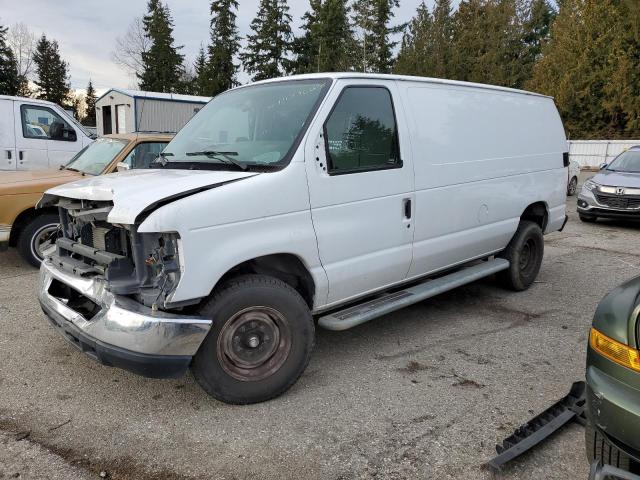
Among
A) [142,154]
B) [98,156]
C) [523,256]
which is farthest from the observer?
[98,156]

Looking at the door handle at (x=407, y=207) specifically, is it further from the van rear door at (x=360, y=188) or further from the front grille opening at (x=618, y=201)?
the front grille opening at (x=618, y=201)

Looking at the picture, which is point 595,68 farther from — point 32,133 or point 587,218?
point 32,133

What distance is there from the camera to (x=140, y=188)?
10.1ft

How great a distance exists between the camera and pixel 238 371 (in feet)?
10.6

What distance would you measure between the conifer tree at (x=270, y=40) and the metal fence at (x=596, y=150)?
25052 mm

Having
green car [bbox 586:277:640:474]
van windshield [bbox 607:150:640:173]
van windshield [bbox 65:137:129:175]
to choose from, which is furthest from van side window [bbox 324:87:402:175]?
van windshield [bbox 607:150:640:173]

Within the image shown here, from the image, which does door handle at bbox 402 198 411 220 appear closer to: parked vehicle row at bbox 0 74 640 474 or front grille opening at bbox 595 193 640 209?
parked vehicle row at bbox 0 74 640 474

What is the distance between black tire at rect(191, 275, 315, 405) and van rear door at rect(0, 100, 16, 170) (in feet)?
25.4

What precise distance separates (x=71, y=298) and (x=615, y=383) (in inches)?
131

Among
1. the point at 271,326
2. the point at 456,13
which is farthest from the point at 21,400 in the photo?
the point at 456,13

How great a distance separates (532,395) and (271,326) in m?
1.84

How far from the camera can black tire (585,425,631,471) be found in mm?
2254

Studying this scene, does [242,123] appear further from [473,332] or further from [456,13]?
[456,13]

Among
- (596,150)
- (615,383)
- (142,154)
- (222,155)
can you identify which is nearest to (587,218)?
(142,154)
